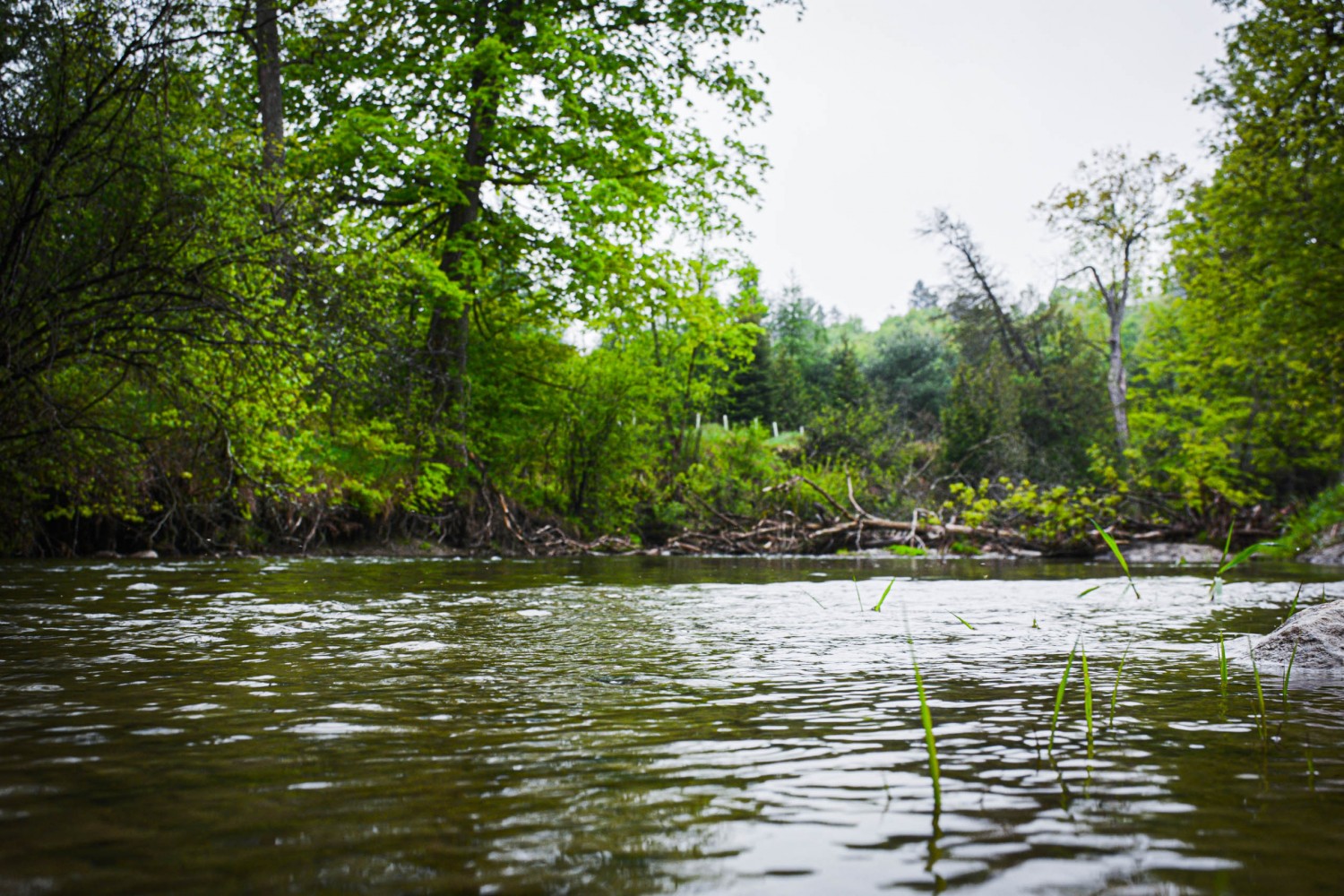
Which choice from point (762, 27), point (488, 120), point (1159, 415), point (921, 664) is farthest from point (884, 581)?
point (1159, 415)

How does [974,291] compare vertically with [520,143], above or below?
above

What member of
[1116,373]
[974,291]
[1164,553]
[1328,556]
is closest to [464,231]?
[1164,553]

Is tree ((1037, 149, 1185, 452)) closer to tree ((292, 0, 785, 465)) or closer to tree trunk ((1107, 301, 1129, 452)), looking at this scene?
tree trunk ((1107, 301, 1129, 452))

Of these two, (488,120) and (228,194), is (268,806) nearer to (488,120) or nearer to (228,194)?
(228,194)

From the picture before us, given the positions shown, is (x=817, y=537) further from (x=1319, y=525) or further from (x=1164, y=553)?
(x=1319, y=525)

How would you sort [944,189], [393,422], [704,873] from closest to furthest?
1. [704,873]
2. [393,422]
3. [944,189]

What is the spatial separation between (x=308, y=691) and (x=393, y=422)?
10033 mm

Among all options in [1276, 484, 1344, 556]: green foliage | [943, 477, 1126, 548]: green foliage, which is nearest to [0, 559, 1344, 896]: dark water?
[943, 477, 1126, 548]: green foliage

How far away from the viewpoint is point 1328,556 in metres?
14.2

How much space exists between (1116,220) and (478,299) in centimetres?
2232

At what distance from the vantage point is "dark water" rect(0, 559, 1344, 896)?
148 cm

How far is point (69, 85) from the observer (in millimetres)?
7125

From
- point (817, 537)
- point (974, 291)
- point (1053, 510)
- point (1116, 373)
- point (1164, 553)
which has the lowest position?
point (1164, 553)

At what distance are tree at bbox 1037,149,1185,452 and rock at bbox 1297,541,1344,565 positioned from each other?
45.2ft
